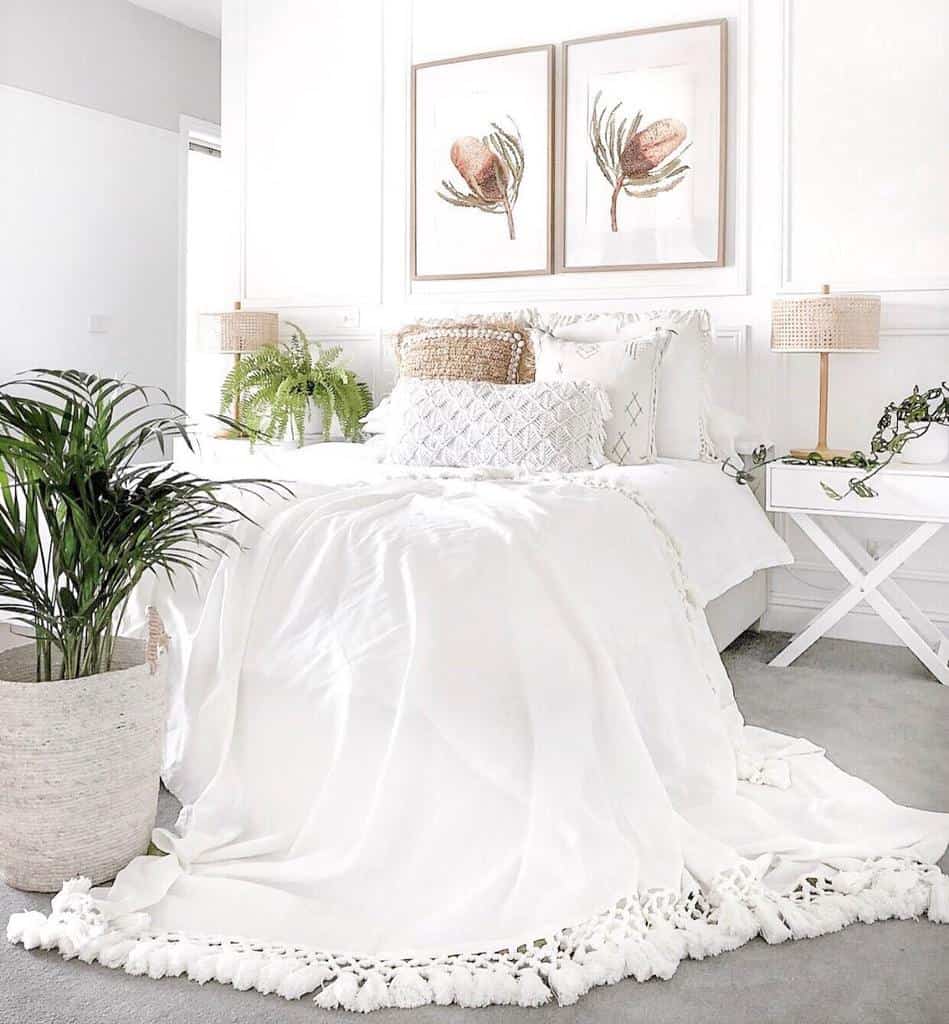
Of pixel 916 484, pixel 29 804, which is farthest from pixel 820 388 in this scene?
pixel 29 804

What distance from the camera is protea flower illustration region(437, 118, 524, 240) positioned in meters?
4.30

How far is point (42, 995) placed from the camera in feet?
5.30

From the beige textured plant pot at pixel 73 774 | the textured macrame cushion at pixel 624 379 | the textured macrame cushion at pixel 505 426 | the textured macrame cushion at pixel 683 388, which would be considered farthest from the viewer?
the textured macrame cushion at pixel 683 388

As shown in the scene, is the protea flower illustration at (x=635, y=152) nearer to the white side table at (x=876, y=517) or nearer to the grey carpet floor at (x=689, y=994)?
the white side table at (x=876, y=517)

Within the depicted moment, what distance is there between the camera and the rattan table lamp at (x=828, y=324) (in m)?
3.49

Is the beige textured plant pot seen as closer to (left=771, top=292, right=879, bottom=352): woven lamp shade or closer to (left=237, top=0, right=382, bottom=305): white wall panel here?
(left=771, top=292, right=879, bottom=352): woven lamp shade

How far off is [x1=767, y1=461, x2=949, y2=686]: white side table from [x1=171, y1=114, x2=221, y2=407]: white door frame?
11.3ft

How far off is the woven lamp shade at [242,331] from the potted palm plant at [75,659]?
269 centimetres

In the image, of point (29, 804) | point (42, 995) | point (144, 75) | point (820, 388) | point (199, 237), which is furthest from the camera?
point (199, 237)

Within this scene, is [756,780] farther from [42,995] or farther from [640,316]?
[640,316]

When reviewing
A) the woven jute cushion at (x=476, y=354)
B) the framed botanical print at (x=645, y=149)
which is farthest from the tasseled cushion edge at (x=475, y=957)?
the framed botanical print at (x=645, y=149)

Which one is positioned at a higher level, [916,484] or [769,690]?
[916,484]

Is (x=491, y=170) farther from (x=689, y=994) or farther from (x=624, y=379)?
(x=689, y=994)

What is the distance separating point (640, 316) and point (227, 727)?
7.44 ft
